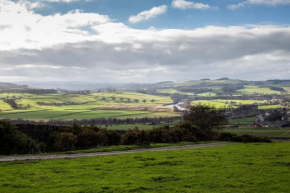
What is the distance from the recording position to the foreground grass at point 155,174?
619 inches

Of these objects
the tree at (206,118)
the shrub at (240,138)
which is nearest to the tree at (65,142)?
the shrub at (240,138)

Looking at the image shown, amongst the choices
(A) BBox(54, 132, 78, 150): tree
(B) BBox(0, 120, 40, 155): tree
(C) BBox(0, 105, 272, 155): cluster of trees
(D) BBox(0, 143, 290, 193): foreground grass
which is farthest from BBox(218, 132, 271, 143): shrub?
(B) BBox(0, 120, 40, 155): tree

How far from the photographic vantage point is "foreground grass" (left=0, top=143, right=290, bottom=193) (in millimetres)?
15720

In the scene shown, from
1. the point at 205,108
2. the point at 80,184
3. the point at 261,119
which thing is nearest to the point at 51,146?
the point at 80,184

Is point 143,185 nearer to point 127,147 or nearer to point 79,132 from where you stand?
point 127,147

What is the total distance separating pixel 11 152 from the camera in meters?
30.0

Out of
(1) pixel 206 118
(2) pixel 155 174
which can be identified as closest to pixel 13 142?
(2) pixel 155 174

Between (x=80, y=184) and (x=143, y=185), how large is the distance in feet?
12.7

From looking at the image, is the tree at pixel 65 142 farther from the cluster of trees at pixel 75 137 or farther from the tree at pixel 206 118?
the tree at pixel 206 118

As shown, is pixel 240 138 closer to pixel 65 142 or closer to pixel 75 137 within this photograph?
pixel 75 137

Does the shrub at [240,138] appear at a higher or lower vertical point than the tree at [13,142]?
lower

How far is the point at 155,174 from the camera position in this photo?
1884cm

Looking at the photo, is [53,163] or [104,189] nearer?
[104,189]

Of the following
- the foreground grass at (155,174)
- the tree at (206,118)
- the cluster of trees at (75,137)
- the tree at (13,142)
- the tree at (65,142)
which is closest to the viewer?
the foreground grass at (155,174)
